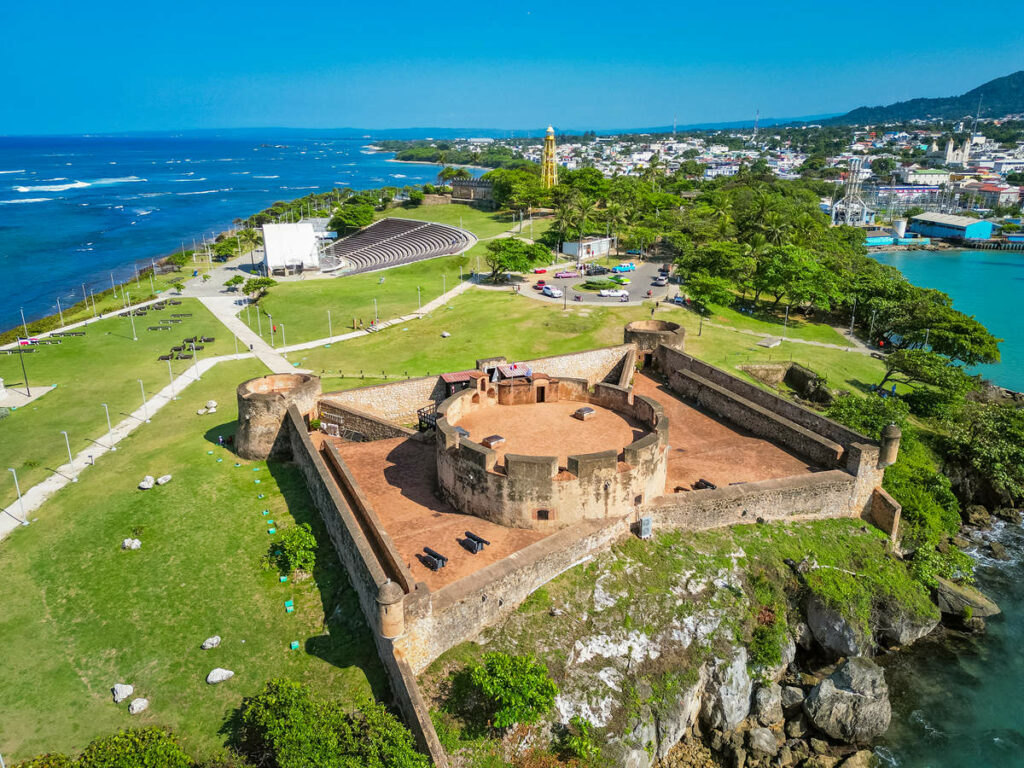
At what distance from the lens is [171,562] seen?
2539cm

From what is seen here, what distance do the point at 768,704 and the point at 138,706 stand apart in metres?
19.4

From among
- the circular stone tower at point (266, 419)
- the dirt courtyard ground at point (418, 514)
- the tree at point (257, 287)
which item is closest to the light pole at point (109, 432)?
the circular stone tower at point (266, 419)

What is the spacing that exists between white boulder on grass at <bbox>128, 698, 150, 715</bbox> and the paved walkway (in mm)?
12662

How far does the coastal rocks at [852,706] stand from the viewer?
2180 cm

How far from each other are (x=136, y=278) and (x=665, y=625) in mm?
84019

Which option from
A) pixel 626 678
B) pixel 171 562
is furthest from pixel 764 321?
pixel 171 562

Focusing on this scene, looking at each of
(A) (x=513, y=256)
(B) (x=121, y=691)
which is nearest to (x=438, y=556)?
(B) (x=121, y=691)

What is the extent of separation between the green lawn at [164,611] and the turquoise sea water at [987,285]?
60.6m

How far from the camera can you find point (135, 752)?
16.7 metres

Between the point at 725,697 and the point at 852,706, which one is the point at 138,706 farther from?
the point at 852,706

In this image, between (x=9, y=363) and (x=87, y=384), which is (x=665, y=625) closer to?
(x=87, y=384)

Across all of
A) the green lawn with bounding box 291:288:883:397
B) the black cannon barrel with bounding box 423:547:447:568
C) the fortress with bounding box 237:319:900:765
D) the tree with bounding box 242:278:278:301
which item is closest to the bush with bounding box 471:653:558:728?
the fortress with bounding box 237:319:900:765

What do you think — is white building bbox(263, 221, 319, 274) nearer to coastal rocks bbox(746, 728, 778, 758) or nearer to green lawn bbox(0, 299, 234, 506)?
green lawn bbox(0, 299, 234, 506)

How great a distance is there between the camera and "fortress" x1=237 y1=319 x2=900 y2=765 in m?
20.8
